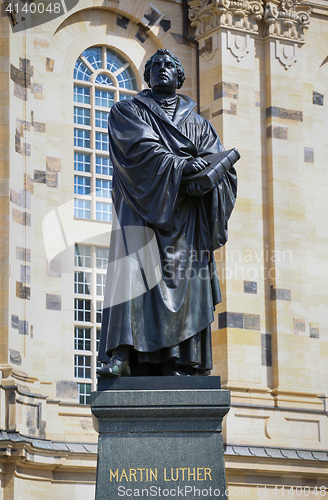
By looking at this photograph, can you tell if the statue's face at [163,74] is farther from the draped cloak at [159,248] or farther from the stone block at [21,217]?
the stone block at [21,217]

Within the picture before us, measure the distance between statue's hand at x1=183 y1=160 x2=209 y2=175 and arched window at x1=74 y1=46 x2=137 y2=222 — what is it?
12713 millimetres

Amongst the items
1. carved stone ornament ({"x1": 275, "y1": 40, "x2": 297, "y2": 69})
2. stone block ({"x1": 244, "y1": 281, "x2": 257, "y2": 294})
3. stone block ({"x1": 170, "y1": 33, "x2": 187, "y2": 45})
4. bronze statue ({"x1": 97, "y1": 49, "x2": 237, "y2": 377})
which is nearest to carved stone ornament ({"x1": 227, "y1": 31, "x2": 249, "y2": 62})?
carved stone ornament ({"x1": 275, "y1": 40, "x2": 297, "y2": 69})

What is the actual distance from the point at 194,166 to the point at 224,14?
14.3 metres

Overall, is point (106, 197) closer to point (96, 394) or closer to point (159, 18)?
point (159, 18)

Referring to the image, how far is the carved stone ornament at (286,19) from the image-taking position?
2061 centimetres

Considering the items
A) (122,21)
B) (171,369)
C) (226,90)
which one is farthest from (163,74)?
(122,21)

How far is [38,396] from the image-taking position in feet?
56.4

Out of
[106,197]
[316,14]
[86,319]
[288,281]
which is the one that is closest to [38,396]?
[86,319]

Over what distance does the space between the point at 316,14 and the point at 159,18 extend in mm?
3736

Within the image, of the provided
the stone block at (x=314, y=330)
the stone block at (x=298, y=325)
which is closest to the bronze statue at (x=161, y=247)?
the stone block at (x=298, y=325)

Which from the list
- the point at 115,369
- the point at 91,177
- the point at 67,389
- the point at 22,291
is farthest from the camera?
the point at 91,177

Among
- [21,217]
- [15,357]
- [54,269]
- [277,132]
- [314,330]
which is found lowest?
[15,357]

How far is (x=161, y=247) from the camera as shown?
6527 mm

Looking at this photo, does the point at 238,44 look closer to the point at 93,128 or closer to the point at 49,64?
the point at 93,128
